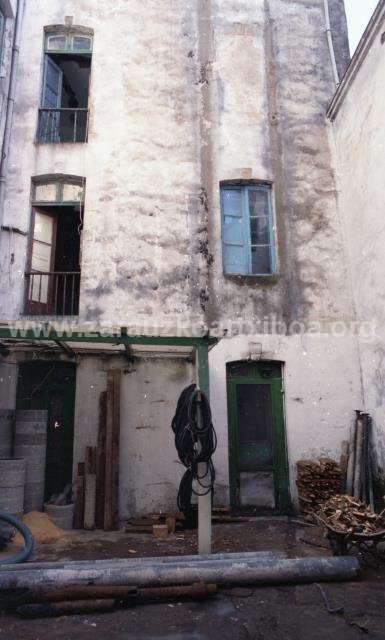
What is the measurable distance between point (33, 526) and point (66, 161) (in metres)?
6.67

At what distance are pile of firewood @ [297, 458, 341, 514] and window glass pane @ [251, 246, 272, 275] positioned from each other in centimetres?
371

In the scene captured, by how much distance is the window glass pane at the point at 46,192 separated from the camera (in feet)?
29.1

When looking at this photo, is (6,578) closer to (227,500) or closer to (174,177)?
(227,500)

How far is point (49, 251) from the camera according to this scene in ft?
29.1

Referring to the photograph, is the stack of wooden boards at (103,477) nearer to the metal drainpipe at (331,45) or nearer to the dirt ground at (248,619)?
the dirt ground at (248,619)

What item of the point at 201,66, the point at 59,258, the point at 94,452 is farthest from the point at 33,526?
the point at 201,66

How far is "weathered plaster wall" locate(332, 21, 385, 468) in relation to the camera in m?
7.51

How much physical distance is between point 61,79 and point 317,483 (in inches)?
391

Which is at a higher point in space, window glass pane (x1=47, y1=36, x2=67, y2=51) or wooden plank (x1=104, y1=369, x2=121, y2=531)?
window glass pane (x1=47, y1=36, x2=67, y2=51)

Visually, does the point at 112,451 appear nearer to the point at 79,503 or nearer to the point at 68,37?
the point at 79,503

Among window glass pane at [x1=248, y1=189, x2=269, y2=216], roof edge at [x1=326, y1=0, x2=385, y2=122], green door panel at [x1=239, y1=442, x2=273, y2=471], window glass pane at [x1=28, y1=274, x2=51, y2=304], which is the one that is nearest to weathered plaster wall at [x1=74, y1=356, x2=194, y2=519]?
green door panel at [x1=239, y1=442, x2=273, y2=471]

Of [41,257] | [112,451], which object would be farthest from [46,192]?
[112,451]

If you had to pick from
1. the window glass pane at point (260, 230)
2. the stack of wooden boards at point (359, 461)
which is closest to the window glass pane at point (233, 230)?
the window glass pane at point (260, 230)

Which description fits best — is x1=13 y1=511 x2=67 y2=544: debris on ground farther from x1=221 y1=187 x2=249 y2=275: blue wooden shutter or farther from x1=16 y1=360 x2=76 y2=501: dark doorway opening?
x1=221 y1=187 x2=249 y2=275: blue wooden shutter
